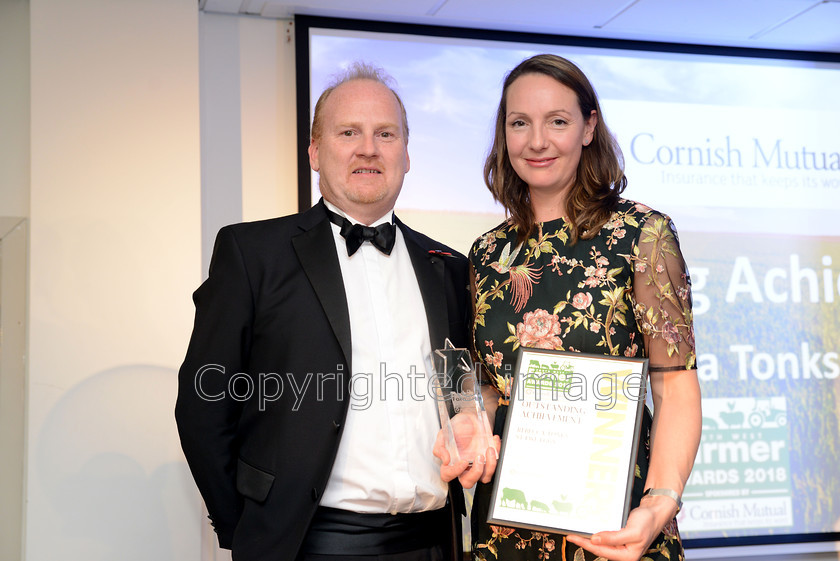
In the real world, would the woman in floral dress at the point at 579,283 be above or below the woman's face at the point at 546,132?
below

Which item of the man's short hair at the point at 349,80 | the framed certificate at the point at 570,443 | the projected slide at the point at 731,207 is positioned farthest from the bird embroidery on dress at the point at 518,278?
the projected slide at the point at 731,207

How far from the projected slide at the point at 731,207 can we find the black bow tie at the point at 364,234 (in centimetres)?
188

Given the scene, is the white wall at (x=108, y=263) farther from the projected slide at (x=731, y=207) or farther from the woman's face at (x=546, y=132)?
the woman's face at (x=546, y=132)

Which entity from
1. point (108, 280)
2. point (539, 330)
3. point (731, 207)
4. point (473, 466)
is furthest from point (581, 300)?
point (731, 207)

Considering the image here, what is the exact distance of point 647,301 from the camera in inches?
79.2

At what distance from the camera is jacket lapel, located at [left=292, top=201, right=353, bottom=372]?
2111 millimetres

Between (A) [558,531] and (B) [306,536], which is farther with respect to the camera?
(B) [306,536]

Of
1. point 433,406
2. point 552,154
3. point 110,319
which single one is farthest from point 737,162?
point 110,319

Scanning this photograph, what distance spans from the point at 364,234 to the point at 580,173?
2.08 ft

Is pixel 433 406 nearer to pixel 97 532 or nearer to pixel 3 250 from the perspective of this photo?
pixel 97 532

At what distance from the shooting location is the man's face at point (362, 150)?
228 cm

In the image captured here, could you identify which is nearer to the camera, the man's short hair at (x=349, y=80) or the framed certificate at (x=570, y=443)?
the framed certificate at (x=570, y=443)

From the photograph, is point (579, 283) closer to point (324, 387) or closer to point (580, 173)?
point (580, 173)

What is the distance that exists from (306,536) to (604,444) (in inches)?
31.3
